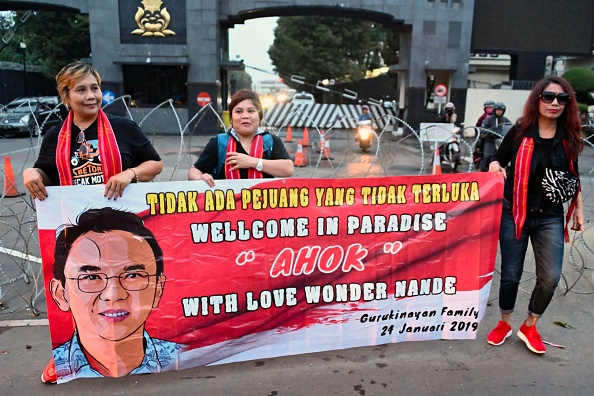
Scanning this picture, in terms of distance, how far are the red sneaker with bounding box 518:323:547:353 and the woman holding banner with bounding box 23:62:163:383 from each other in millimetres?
2987

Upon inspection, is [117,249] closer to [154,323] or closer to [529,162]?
[154,323]

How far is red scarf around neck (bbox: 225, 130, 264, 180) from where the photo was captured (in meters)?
3.28

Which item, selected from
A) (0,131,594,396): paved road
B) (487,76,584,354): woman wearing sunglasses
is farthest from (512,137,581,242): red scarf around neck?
(0,131,594,396): paved road

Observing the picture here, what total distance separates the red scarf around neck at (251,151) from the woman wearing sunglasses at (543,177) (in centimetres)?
173

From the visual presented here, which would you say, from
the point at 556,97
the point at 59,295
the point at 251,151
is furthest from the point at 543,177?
the point at 59,295

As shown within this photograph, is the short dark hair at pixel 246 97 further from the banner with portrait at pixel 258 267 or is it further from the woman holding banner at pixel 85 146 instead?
the woman holding banner at pixel 85 146

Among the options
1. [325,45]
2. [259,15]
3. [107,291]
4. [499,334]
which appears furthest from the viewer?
[325,45]

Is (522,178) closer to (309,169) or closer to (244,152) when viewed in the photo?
(244,152)

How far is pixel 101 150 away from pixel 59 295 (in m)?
0.95

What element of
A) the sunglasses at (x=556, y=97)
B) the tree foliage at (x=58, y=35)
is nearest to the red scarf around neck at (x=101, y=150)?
the sunglasses at (x=556, y=97)

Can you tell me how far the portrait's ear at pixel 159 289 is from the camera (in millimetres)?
3146

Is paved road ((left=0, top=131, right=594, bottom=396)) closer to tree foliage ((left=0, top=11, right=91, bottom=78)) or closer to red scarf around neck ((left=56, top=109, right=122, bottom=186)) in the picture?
red scarf around neck ((left=56, top=109, right=122, bottom=186))

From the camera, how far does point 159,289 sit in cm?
315

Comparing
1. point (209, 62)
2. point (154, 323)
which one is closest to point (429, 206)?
point (154, 323)
